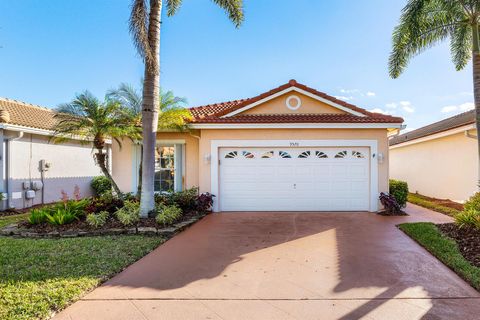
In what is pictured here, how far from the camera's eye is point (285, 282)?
486 cm

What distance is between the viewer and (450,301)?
4176 millimetres

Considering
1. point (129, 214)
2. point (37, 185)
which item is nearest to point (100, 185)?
point (37, 185)

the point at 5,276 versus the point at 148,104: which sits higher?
the point at 148,104

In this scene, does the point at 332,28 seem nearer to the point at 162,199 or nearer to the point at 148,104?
the point at 148,104

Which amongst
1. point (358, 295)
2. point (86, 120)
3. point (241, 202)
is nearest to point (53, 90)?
point (86, 120)

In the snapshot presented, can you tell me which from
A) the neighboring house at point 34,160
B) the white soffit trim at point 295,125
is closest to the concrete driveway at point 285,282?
the white soffit trim at point 295,125

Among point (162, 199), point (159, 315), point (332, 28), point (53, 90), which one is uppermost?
point (332, 28)

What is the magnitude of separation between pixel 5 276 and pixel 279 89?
1017 cm

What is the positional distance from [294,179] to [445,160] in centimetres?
883

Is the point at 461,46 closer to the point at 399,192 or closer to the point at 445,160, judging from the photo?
the point at 445,160

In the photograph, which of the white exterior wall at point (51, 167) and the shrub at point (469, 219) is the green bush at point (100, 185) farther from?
the shrub at point (469, 219)

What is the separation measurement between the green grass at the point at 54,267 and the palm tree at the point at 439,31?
9844 millimetres

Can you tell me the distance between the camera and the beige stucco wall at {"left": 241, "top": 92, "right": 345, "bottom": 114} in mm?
12070

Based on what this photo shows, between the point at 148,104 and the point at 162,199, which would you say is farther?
the point at 162,199
